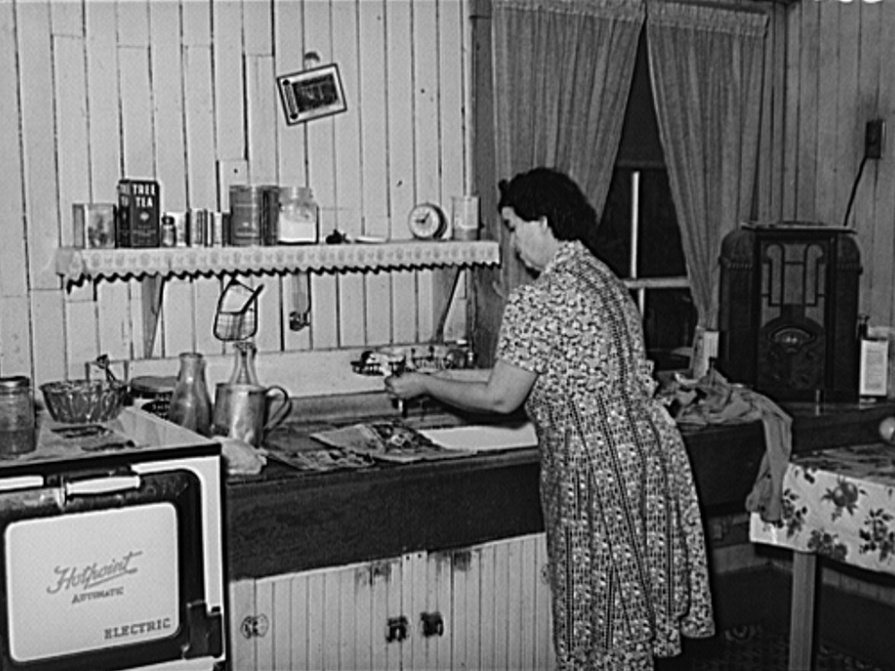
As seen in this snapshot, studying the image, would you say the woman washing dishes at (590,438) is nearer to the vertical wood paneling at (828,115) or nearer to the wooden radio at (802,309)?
the wooden radio at (802,309)

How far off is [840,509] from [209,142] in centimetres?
197

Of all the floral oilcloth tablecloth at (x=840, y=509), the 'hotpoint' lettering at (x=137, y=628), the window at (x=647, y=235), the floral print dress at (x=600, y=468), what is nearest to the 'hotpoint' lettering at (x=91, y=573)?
the 'hotpoint' lettering at (x=137, y=628)

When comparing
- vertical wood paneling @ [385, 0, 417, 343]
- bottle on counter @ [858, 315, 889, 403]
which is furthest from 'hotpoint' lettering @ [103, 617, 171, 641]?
bottle on counter @ [858, 315, 889, 403]

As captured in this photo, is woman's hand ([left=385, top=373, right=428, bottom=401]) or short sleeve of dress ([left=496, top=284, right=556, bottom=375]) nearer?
short sleeve of dress ([left=496, top=284, right=556, bottom=375])

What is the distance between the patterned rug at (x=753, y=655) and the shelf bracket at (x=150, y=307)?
1.96 meters

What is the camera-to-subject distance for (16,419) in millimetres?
2656

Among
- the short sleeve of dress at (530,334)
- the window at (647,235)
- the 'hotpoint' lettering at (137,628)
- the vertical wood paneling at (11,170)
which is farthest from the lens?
the window at (647,235)

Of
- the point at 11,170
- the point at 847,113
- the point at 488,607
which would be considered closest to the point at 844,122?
the point at 847,113

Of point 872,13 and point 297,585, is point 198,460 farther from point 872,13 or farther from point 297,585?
point 872,13

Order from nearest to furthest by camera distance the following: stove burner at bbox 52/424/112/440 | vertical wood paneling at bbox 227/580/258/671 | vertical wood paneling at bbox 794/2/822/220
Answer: stove burner at bbox 52/424/112/440 → vertical wood paneling at bbox 227/580/258/671 → vertical wood paneling at bbox 794/2/822/220

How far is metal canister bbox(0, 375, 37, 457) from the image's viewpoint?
2.62 meters

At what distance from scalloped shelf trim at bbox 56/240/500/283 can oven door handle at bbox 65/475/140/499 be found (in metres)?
0.85

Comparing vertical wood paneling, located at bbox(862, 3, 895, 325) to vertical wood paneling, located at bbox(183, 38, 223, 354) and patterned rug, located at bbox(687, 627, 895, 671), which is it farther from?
vertical wood paneling, located at bbox(183, 38, 223, 354)

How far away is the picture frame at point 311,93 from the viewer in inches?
143
